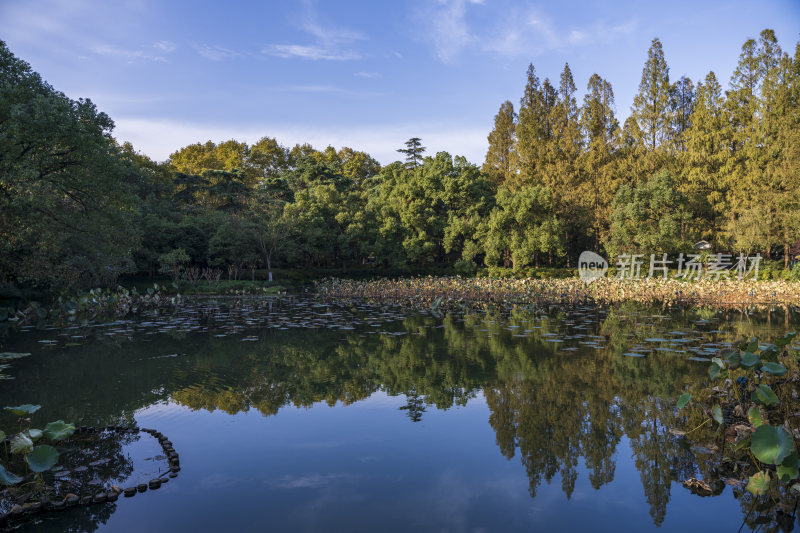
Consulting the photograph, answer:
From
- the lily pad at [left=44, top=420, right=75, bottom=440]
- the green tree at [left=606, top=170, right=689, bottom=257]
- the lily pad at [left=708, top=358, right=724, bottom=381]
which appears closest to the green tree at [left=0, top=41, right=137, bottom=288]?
the lily pad at [left=44, top=420, right=75, bottom=440]

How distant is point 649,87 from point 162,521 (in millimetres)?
40079

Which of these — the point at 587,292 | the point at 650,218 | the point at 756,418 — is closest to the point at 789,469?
the point at 756,418

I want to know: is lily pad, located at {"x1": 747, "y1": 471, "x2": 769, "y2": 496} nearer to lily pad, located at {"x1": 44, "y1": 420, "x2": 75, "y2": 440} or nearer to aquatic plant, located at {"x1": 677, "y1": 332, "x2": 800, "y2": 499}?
aquatic plant, located at {"x1": 677, "y1": 332, "x2": 800, "y2": 499}

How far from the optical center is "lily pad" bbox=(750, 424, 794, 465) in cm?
362

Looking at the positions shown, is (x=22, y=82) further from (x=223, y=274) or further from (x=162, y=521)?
(x=223, y=274)

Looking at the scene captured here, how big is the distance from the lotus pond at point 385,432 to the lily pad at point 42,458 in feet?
0.90

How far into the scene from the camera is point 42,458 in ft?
13.4

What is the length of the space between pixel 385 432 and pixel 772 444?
360cm

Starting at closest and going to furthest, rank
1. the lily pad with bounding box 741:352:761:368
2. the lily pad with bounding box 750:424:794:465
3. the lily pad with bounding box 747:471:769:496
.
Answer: the lily pad with bounding box 750:424:794:465
the lily pad with bounding box 747:471:769:496
the lily pad with bounding box 741:352:761:368

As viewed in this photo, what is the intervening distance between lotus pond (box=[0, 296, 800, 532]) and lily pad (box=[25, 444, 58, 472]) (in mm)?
275

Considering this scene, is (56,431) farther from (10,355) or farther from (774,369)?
(10,355)

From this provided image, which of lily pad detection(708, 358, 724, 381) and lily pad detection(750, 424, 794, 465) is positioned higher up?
lily pad detection(708, 358, 724, 381)

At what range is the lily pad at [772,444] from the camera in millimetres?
3616

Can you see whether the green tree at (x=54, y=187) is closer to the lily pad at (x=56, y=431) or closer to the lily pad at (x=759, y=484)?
the lily pad at (x=56, y=431)
